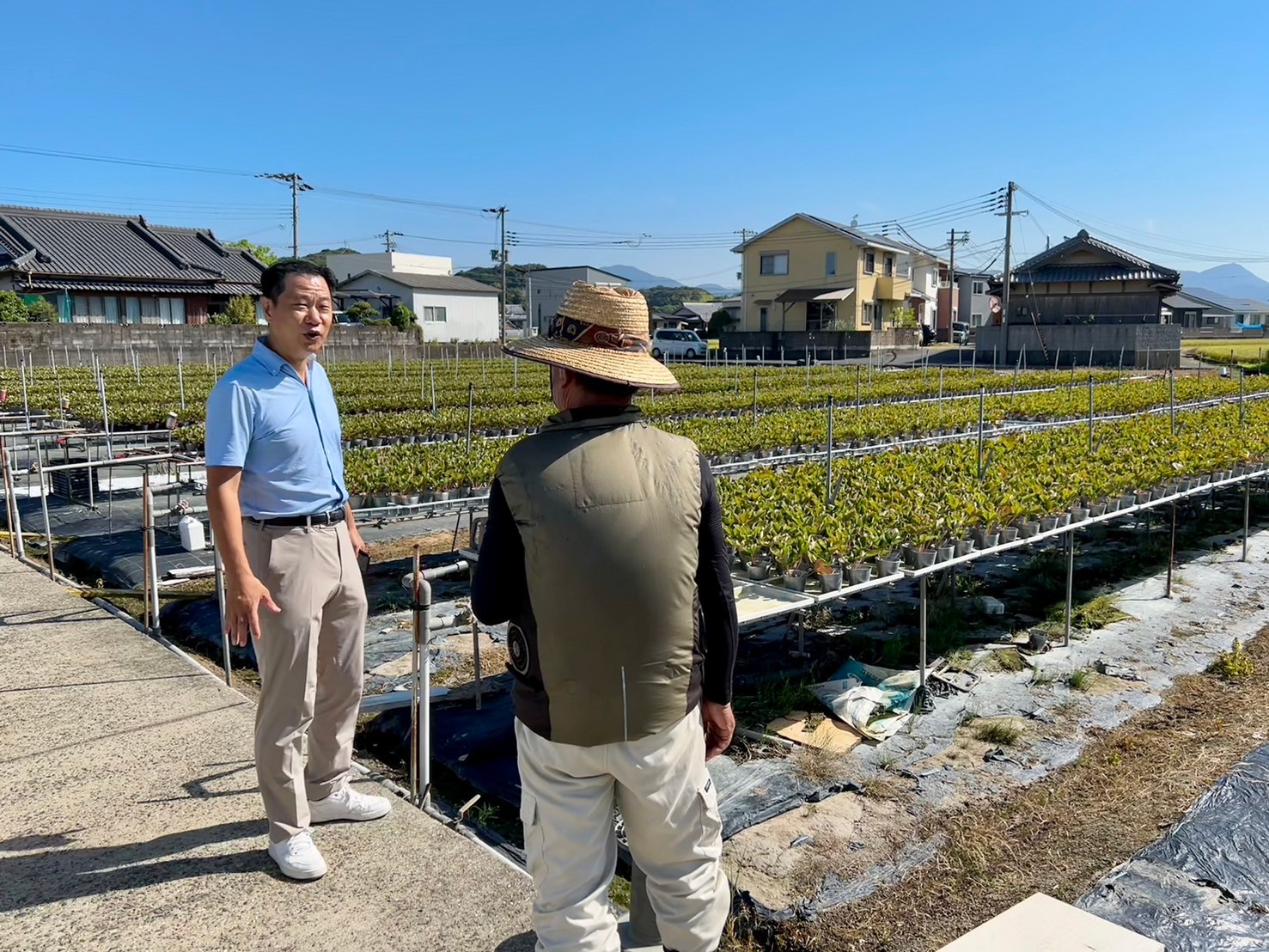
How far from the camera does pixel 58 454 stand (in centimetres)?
1441

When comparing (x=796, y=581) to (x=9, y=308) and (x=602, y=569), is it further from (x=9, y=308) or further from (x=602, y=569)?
(x=9, y=308)

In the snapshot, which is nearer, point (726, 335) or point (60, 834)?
point (60, 834)

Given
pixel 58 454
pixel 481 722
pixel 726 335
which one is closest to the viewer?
pixel 481 722

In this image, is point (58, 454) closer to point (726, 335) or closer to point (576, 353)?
point (576, 353)

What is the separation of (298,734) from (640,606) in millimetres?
1602

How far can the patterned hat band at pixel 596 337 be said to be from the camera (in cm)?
265

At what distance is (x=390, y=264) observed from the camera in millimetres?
67562

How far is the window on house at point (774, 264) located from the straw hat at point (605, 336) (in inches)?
2002

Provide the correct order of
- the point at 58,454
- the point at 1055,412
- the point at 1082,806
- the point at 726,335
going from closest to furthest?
the point at 1082,806, the point at 58,454, the point at 1055,412, the point at 726,335

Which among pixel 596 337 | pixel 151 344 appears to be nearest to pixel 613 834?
pixel 596 337

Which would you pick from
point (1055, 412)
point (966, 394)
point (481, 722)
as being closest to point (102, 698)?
point (481, 722)

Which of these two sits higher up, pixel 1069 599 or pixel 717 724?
pixel 717 724

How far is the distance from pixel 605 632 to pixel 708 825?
24.3 inches

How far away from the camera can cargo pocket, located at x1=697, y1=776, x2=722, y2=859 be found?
8.41 feet
